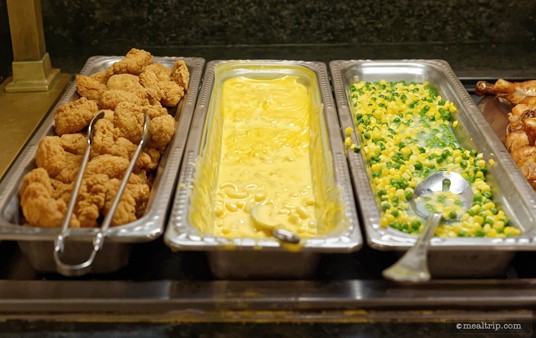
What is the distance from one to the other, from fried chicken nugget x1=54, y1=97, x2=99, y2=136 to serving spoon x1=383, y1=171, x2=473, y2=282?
3.91ft

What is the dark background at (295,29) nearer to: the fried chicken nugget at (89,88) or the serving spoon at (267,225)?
the fried chicken nugget at (89,88)

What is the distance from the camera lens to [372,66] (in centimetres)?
266

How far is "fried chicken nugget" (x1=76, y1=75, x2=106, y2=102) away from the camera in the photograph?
2174 millimetres

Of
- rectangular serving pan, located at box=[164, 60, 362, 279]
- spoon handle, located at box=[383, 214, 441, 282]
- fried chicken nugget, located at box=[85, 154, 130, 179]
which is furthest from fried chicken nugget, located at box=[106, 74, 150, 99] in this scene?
spoon handle, located at box=[383, 214, 441, 282]

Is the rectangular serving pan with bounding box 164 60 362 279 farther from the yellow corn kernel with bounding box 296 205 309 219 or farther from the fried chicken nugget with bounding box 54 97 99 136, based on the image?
the fried chicken nugget with bounding box 54 97 99 136

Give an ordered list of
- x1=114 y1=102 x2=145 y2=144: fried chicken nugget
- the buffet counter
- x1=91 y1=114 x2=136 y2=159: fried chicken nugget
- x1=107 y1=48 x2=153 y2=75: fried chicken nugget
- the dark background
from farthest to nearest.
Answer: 1. the dark background
2. x1=107 y1=48 x2=153 y2=75: fried chicken nugget
3. x1=114 y1=102 x2=145 y2=144: fried chicken nugget
4. x1=91 y1=114 x2=136 y2=159: fried chicken nugget
5. the buffet counter

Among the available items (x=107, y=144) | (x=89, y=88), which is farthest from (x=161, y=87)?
(x=107, y=144)

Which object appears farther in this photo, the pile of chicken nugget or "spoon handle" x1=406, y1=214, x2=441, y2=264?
the pile of chicken nugget

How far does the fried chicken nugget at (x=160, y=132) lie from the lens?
1.91 meters

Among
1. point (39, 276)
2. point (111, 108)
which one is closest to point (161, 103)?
point (111, 108)

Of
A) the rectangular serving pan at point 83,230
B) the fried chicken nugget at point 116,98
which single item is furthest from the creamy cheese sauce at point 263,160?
the fried chicken nugget at point 116,98

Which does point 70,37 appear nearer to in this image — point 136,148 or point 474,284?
point 136,148

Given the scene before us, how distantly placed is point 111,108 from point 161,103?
242mm

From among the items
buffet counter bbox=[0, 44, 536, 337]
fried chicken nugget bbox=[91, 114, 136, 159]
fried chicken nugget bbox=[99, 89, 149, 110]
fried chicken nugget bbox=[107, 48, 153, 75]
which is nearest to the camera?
buffet counter bbox=[0, 44, 536, 337]
